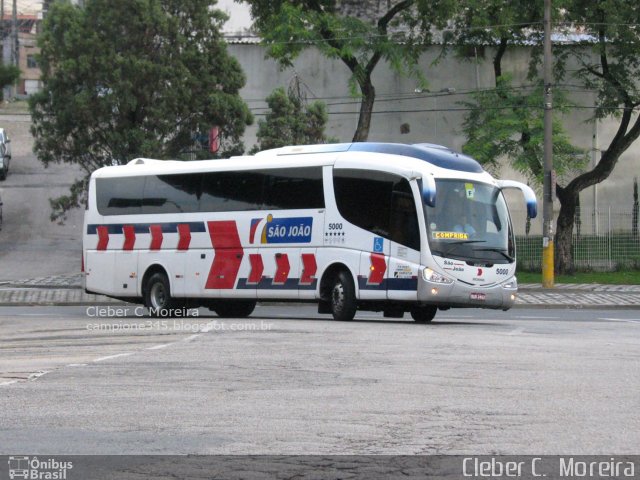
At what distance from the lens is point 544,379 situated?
1335cm

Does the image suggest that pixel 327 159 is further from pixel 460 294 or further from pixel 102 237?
pixel 102 237

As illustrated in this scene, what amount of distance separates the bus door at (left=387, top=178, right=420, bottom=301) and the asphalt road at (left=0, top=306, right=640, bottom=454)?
3.09m

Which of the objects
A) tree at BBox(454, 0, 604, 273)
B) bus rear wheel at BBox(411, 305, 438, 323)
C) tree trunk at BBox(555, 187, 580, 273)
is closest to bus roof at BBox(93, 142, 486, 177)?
bus rear wheel at BBox(411, 305, 438, 323)

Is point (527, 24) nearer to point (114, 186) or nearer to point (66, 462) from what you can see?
point (114, 186)

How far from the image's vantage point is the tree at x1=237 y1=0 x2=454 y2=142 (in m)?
41.9

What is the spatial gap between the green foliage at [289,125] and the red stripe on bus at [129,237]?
16029 mm

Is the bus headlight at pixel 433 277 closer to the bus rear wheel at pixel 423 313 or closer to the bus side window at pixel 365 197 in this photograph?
the bus side window at pixel 365 197

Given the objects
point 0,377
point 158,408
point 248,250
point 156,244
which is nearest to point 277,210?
point 248,250

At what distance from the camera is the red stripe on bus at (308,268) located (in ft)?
83.8

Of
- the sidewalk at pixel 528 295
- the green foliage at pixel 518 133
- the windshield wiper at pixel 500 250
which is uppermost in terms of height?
the green foliage at pixel 518 133

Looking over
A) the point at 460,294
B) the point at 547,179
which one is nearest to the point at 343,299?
the point at 460,294

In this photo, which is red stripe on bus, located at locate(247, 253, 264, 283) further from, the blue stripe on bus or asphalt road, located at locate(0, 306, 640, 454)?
asphalt road, located at locate(0, 306, 640, 454)

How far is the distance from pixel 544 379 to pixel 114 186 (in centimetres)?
1808

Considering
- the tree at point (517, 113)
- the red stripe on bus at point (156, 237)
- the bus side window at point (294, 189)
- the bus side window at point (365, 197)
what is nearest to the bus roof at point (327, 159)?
the bus side window at point (294, 189)
